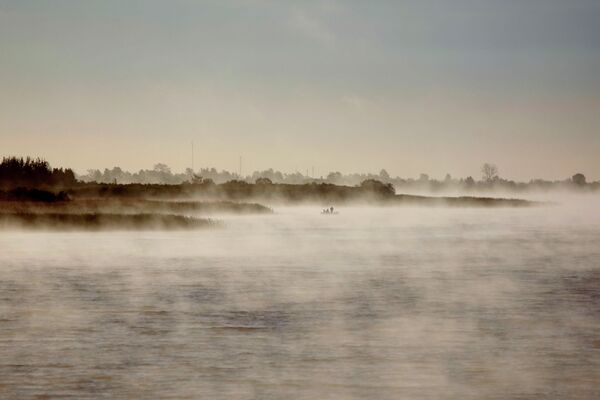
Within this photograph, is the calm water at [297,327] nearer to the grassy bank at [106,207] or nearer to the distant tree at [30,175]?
the grassy bank at [106,207]

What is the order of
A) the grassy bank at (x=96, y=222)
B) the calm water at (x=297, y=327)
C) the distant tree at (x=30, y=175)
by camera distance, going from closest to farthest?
the calm water at (x=297, y=327) → the grassy bank at (x=96, y=222) → the distant tree at (x=30, y=175)

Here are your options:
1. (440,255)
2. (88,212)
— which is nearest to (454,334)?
(440,255)

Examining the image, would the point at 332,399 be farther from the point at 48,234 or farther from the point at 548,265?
the point at 48,234

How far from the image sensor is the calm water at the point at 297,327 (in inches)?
460

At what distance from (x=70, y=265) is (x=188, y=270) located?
4850mm

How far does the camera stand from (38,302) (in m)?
19.8

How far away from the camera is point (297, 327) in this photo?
1642cm

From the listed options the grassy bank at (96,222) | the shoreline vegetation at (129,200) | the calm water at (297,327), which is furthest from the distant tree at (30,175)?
the calm water at (297,327)

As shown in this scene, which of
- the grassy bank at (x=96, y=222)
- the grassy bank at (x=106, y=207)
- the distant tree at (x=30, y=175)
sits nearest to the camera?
the grassy bank at (x=96, y=222)

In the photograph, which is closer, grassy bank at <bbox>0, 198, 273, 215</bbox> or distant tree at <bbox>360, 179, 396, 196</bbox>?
grassy bank at <bbox>0, 198, 273, 215</bbox>

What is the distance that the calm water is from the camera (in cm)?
1169

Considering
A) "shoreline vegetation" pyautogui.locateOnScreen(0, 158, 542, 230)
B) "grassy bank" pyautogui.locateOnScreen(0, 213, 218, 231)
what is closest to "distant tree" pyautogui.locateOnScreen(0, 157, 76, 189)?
"shoreline vegetation" pyautogui.locateOnScreen(0, 158, 542, 230)

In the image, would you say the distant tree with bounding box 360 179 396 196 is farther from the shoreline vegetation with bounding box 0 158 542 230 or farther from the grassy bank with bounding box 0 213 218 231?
the grassy bank with bounding box 0 213 218 231

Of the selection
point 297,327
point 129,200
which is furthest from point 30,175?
point 297,327
